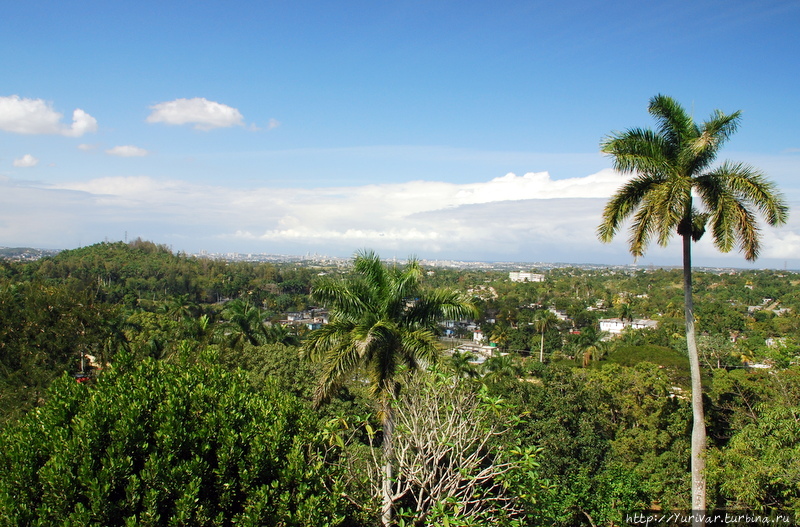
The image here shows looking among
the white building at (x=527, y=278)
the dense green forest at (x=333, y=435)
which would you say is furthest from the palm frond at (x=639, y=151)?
the white building at (x=527, y=278)

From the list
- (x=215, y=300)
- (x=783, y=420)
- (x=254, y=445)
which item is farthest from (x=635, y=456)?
(x=215, y=300)

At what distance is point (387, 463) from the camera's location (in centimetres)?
648

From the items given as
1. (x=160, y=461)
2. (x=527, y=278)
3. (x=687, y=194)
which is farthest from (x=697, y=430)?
(x=527, y=278)

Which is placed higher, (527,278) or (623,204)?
(623,204)

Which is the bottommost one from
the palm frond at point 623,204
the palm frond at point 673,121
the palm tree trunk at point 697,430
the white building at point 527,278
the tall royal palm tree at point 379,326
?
the white building at point 527,278

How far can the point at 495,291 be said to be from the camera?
→ 93625 mm

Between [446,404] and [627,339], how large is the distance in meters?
43.1

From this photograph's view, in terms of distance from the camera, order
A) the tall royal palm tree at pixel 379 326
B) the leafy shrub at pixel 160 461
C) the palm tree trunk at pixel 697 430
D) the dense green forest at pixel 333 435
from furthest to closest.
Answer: the palm tree trunk at pixel 697 430 < the tall royal palm tree at pixel 379 326 < the dense green forest at pixel 333 435 < the leafy shrub at pixel 160 461

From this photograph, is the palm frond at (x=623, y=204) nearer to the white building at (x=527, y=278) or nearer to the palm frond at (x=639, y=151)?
the palm frond at (x=639, y=151)

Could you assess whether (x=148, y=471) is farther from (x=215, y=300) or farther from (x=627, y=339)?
(x=215, y=300)

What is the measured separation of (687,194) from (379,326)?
17.0 feet

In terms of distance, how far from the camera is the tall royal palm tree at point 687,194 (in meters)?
7.58

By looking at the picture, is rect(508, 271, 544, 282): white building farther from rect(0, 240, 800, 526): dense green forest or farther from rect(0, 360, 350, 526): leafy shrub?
rect(0, 360, 350, 526): leafy shrub

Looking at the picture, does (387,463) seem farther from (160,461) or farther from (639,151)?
(639,151)
